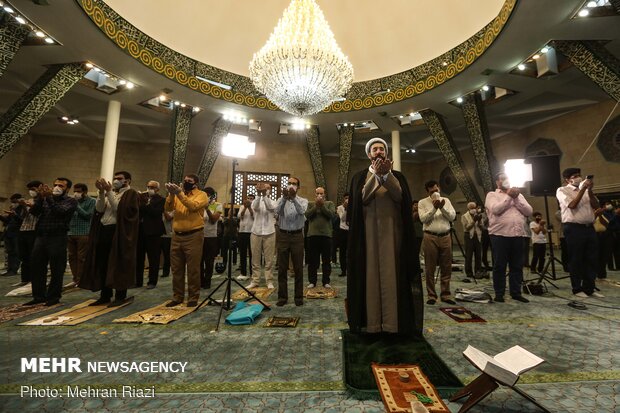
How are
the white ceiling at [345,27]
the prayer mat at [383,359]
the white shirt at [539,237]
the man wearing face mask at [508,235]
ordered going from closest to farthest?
the prayer mat at [383,359], the man wearing face mask at [508,235], the white shirt at [539,237], the white ceiling at [345,27]

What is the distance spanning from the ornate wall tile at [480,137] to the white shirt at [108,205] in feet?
30.2

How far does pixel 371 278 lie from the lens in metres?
2.32

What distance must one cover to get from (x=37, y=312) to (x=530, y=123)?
52.4 ft

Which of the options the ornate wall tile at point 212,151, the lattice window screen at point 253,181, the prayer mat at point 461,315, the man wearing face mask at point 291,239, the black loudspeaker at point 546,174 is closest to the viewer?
the prayer mat at point 461,315

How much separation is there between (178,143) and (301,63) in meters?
5.64

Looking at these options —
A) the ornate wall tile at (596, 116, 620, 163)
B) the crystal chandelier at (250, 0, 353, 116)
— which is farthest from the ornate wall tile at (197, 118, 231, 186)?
the ornate wall tile at (596, 116, 620, 163)

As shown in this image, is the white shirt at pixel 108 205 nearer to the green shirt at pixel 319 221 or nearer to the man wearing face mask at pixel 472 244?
Answer: the green shirt at pixel 319 221

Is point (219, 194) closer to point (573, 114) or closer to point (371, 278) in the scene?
point (371, 278)

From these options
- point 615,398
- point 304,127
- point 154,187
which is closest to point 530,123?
point 304,127

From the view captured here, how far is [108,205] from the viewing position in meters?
3.67

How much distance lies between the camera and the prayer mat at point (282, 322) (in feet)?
9.35

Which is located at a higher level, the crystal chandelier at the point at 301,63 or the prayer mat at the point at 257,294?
the crystal chandelier at the point at 301,63


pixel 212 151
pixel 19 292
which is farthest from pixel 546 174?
pixel 212 151

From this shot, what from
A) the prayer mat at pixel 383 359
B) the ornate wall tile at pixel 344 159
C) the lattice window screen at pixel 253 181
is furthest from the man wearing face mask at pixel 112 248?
the lattice window screen at pixel 253 181
